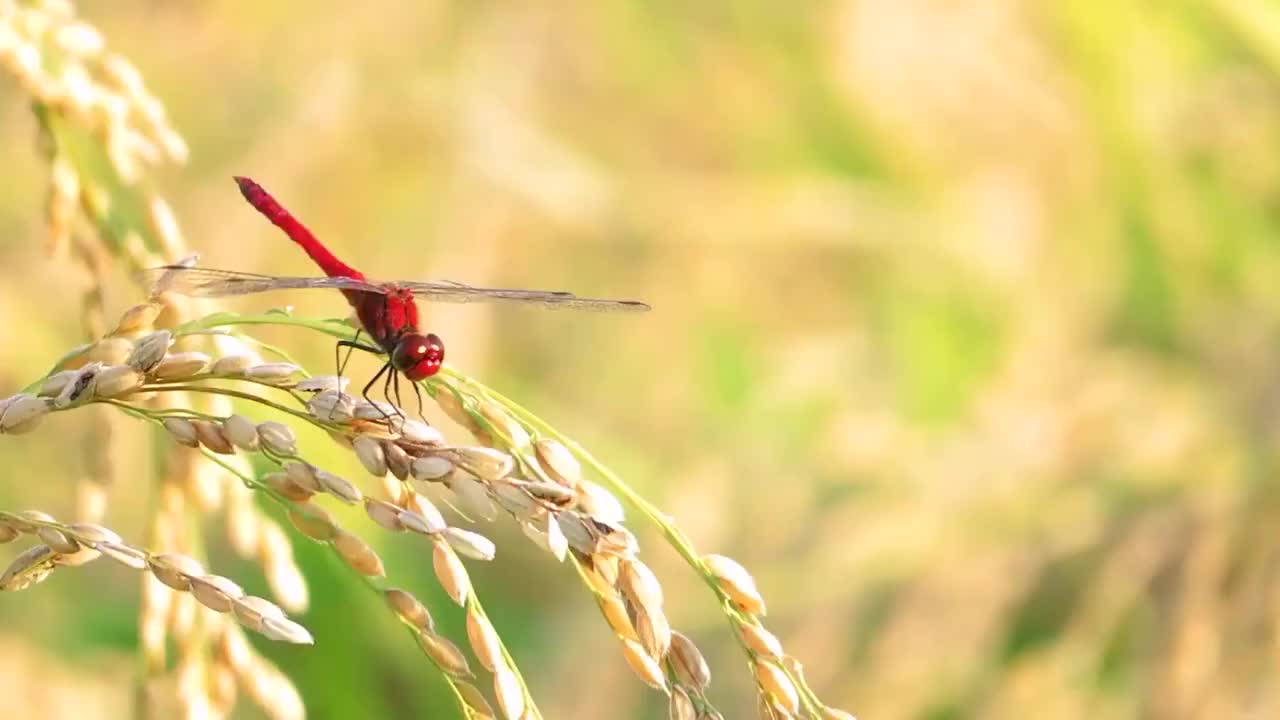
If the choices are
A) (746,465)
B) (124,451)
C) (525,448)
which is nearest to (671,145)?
(746,465)

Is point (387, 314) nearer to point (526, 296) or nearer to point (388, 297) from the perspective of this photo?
point (388, 297)

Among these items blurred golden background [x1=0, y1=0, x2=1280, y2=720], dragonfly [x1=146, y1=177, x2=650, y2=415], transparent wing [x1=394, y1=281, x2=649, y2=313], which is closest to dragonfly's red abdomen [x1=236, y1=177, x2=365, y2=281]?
dragonfly [x1=146, y1=177, x2=650, y2=415]

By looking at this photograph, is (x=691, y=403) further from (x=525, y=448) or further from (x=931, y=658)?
(x=525, y=448)

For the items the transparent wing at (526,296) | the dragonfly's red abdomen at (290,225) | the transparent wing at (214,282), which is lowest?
the transparent wing at (214,282)

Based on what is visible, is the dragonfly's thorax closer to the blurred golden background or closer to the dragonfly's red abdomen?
the dragonfly's red abdomen

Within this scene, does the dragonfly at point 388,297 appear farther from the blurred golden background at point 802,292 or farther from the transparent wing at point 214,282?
the blurred golden background at point 802,292

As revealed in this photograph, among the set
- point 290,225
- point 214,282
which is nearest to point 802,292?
point 290,225

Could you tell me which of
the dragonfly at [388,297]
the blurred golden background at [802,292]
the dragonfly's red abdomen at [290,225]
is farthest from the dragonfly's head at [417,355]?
the blurred golden background at [802,292]
